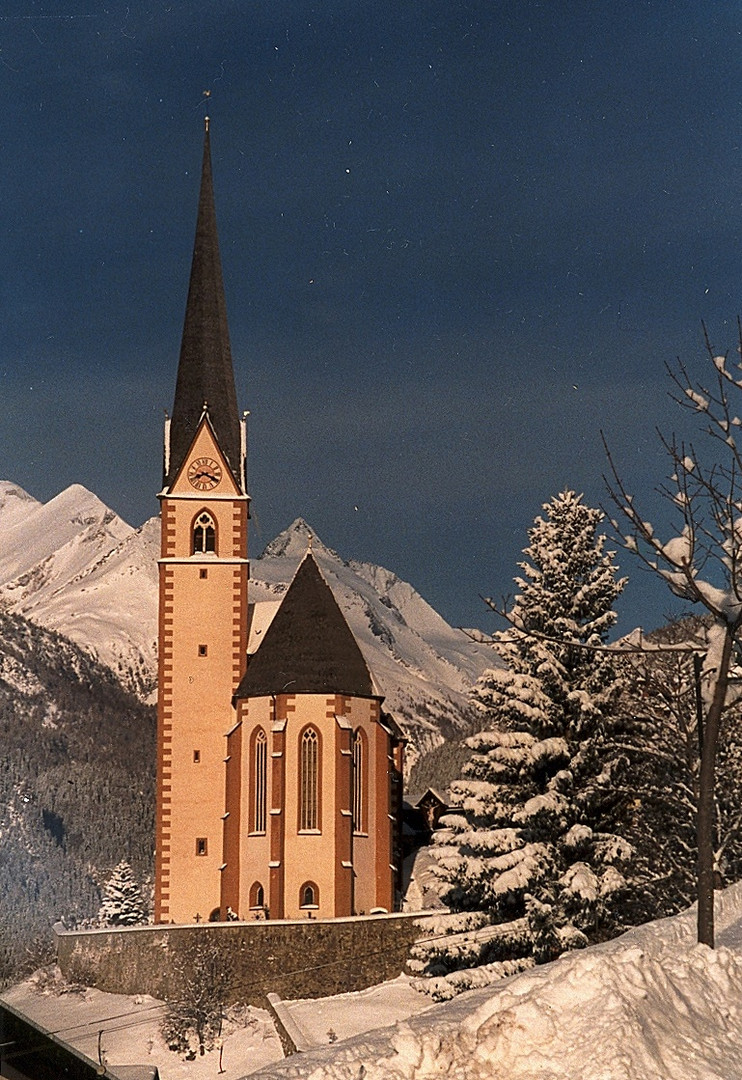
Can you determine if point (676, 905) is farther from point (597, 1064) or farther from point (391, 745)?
point (391, 745)

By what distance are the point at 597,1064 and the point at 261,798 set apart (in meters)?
36.5

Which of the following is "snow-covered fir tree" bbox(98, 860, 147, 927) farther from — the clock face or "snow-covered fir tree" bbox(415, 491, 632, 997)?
"snow-covered fir tree" bbox(415, 491, 632, 997)

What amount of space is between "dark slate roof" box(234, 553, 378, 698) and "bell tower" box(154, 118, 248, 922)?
1799 mm

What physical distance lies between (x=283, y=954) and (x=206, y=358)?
23785mm

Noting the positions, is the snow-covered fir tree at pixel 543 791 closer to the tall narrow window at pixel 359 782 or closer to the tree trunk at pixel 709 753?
the tree trunk at pixel 709 753

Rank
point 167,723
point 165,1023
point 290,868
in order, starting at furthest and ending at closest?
point 167,723
point 290,868
point 165,1023

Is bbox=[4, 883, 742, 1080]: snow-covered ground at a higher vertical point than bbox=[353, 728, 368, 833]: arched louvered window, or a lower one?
lower

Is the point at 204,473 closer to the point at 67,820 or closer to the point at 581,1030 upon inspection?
the point at 581,1030

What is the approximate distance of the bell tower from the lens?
49.2 m

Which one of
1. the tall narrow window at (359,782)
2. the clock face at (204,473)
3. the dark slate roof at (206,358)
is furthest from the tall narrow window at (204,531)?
the tall narrow window at (359,782)

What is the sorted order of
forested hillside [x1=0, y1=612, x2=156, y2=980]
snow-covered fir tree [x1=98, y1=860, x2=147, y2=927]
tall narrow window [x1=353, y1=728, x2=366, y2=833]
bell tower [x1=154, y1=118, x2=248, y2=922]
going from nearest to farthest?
tall narrow window [x1=353, y1=728, x2=366, y2=833], bell tower [x1=154, y1=118, x2=248, y2=922], snow-covered fir tree [x1=98, y1=860, x2=147, y2=927], forested hillside [x1=0, y1=612, x2=156, y2=980]

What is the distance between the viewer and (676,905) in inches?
1160

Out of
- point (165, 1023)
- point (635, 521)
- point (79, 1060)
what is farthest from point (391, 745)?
point (635, 521)

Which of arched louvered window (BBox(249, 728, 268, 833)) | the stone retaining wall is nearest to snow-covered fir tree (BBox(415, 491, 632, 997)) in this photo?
the stone retaining wall
